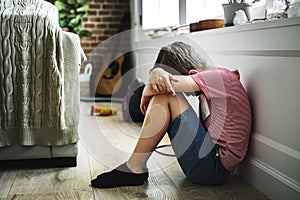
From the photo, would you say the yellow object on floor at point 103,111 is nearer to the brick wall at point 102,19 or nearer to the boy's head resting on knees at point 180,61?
the brick wall at point 102,19

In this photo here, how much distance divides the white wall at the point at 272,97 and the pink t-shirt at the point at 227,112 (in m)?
0.07

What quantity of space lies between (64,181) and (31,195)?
0.22m

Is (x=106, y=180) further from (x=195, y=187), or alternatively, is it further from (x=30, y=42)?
(x=30, y=42)

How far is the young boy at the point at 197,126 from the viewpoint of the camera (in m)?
1.91

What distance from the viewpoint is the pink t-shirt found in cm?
192

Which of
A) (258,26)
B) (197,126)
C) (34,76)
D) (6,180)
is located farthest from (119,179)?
(258,26)

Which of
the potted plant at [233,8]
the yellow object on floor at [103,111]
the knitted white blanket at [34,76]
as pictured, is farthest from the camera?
the yellow object on floor at [103,111]

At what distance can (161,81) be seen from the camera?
1.90 meters

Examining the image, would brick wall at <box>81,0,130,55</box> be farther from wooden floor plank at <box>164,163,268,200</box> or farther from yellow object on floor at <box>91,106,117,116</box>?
wooden floor plank at <box>164,163,268,200</box>

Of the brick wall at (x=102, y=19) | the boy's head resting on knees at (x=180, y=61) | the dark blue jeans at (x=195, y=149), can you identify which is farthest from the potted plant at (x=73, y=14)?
the dark blue jeans at (x=195, y=149)

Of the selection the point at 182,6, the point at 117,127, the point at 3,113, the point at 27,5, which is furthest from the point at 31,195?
the point at 182,6

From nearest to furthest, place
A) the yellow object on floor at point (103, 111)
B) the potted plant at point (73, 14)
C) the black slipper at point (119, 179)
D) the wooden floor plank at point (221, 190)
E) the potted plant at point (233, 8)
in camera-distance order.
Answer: the wooden floor plank at point (221, 190) → the black slipper at point (119, 179) → the potted plant at point (233, 8) → the yellow object on floor at point (103, 111) → the potted plant at point (73, 14)

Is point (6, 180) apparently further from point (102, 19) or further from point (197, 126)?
point (102, 19)

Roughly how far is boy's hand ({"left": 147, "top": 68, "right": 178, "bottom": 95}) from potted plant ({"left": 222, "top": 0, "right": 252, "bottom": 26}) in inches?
24.6
